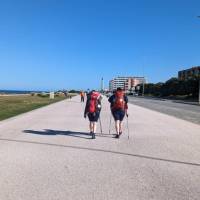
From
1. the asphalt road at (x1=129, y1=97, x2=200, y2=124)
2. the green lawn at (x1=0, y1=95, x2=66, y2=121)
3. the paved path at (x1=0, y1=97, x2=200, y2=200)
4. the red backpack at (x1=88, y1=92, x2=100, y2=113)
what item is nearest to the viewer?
the paved path at (x1=0, y1=97, x2=200, y2=200)

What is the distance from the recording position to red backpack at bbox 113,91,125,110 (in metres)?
12.8

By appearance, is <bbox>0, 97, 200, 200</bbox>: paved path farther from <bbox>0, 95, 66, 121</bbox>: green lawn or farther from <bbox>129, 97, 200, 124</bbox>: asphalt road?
<bbox>0, 95, 66, 121</bbox>: green lawn

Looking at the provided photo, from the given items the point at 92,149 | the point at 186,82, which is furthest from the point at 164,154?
the point at 186,82

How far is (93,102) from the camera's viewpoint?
1286 centimetres

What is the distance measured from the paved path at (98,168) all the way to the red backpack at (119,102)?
1022 mm

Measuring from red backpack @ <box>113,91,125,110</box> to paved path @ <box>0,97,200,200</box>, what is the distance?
1022 mm

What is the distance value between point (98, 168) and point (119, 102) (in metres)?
5.20

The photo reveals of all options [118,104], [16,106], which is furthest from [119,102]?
[16,106]

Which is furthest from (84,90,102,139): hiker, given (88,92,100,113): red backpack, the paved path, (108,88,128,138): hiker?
the paved path

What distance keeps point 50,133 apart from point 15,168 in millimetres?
6401

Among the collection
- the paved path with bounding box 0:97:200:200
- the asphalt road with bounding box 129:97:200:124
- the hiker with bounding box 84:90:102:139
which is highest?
the hiker with bounding box 84:90:102:139

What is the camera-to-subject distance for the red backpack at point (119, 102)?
42.0 feet

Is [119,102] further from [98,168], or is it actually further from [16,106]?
[16,106]

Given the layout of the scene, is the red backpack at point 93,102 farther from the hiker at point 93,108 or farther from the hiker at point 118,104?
the hiker at point 118,104
